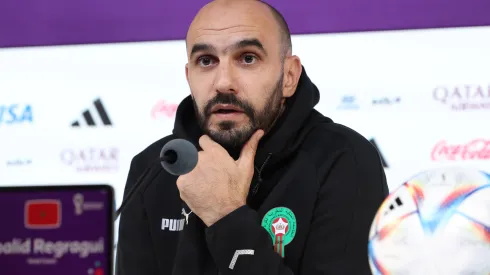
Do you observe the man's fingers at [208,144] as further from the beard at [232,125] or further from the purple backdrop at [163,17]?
the purple backdrop at [163,17]

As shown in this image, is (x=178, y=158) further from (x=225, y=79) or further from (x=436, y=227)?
(x=225, y=79)

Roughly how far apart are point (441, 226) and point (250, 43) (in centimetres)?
92

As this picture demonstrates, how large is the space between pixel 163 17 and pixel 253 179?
2.16 metres

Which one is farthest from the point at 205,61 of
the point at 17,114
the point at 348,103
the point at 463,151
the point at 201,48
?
the point at 17,114

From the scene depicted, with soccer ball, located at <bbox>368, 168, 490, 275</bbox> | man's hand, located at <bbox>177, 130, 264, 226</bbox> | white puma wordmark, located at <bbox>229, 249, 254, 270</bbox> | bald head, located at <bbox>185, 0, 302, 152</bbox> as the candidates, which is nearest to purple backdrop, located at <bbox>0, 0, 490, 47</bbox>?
bald head, located at <bbox>185, 0, 302, 152</bbox>

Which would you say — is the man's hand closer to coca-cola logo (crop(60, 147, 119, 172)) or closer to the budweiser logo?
the budweiser logo

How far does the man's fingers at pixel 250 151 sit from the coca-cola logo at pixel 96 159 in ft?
6.68

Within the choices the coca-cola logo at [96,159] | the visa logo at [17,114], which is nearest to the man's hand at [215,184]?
the coca-cola logo at [96,159]

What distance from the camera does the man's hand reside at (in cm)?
170

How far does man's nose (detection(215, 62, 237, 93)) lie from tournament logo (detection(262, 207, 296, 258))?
0.33m

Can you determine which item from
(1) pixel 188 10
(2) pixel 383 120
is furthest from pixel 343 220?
(1) pixel 188 10

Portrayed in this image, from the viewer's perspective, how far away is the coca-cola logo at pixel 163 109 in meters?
3.76

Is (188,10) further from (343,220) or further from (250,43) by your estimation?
(343,220)

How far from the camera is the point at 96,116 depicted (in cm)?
384
